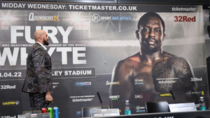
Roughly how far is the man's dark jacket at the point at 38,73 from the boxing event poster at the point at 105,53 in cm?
100

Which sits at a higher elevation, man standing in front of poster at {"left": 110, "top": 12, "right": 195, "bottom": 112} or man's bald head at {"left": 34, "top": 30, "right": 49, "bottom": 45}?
man's bald head at {"left": 34, "top": 30, "right": 49, "bottom": 45}

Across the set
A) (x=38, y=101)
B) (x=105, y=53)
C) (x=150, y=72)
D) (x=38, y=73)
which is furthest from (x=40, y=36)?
(x=150, y=72)

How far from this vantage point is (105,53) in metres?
3.79

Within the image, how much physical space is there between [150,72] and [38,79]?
2.08 meters

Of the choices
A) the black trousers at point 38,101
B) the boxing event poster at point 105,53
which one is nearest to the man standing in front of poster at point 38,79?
the black trousers at point 38,101

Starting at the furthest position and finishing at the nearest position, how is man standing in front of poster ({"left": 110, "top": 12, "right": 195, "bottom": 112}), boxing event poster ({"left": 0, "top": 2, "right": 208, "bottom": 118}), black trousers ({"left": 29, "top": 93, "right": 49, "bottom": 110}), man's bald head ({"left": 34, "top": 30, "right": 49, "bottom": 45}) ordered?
man standing in front of poster ({"left": 110, "top": 12, "right": 195, "bottom": 112}), boxing event poster ({"left": 0, "top": 2, "right": 208, "bottom": 118}), man's bald head ({"left": 34, "top": 30, "right": 49, "bottom": 45}), black trousers ({"left": 29, "top": 93, "right": 49, "bottom": 110})

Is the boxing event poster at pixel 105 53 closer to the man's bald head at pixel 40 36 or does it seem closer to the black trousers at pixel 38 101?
the man's bald head at pixel 40 36

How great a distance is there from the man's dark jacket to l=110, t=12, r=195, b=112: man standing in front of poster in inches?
57.0

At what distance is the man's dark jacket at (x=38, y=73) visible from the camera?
2553mm

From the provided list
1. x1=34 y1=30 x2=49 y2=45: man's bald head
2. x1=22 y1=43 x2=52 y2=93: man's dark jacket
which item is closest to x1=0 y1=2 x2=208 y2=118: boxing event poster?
x1=34 y1=30 x2=49 y2=45: man's bald head

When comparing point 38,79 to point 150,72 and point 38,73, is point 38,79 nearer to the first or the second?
point 38,73

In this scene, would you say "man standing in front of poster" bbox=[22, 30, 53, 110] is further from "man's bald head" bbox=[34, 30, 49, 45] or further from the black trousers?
"man's bald head" bbox=[34, 30, 49, 45]

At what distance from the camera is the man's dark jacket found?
2553mm

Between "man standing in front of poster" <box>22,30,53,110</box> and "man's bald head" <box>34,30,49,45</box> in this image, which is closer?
"man standing in front of poster" <box>22,30,53,110</box>
